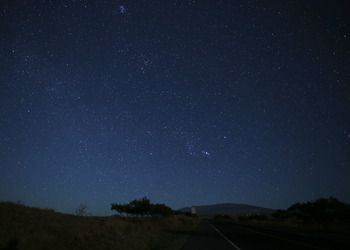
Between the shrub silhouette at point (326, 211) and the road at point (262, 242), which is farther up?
the shrub silhouette at point (326, 211)

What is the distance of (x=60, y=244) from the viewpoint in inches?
593

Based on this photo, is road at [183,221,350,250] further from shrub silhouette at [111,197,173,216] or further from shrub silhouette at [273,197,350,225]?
shrub silhouette at [111,197,173,216]

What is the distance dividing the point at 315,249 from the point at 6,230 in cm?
1464

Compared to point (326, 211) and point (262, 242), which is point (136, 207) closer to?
point (326, 211)

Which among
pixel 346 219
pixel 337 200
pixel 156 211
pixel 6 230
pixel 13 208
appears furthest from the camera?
pixel 156 211

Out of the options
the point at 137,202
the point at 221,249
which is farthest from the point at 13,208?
the point at 137,202

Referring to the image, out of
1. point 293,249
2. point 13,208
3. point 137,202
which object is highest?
point 137,202

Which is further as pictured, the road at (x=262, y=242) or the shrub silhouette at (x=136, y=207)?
the shrub silhouette at (x=136, y=207)

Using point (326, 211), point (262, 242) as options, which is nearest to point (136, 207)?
point (326, 211)

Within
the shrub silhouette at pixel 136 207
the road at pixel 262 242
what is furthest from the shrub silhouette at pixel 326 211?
the shrub silhouette at pixel 136 207

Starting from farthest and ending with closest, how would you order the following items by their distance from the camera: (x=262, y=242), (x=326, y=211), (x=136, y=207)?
1. (x=136, y=207)
2. (x=326, y=211)
3. (x=262, y=242)

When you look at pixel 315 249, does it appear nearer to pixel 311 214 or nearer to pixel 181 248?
pixel 181 248

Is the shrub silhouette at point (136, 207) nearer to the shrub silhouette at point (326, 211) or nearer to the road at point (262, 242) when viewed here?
the shrub silhouette at point (326, 211)

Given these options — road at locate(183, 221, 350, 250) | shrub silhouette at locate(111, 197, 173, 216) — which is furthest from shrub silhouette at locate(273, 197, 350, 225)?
shrub silhouette at locate(111, 197, 173, 216)
